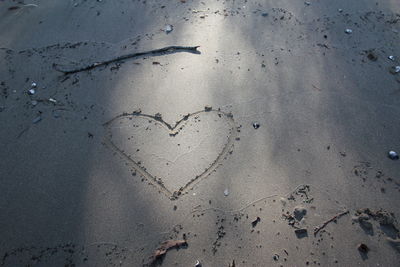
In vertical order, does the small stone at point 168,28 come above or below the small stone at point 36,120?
above

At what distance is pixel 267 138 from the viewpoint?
290 centimetres

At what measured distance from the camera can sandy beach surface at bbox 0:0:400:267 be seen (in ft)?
7.75

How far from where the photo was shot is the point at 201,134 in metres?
2.95

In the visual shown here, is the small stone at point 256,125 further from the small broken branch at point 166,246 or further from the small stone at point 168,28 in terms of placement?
the small stone at point 168,28

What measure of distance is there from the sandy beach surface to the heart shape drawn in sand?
0.01 metres

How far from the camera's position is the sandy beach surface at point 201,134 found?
7.75 feet

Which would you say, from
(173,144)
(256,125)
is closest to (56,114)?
(173,144)

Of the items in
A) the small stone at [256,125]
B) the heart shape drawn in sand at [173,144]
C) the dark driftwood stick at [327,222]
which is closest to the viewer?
the dark driftwood stick at [327,222]

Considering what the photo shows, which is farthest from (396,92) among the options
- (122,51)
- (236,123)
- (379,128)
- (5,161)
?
(5,161)

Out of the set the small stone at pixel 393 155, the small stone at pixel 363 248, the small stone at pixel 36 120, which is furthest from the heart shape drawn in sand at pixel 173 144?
the small stone at pixel 393 155

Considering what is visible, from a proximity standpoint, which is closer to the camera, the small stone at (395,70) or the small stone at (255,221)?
the small stone at (255,221)

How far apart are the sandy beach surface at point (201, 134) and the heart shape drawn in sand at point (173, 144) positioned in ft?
0.05

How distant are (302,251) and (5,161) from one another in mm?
2858

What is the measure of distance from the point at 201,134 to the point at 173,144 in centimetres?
30
